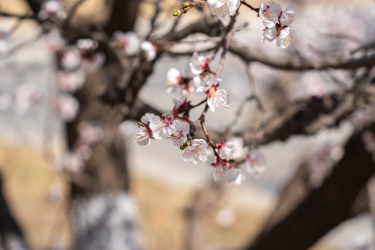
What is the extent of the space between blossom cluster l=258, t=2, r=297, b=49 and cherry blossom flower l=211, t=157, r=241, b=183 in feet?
1.06

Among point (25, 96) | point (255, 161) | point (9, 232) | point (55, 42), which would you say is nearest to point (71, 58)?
point (55, 42)

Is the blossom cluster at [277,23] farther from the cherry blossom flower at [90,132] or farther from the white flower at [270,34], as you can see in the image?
the cherry blossom flower at [90,132]

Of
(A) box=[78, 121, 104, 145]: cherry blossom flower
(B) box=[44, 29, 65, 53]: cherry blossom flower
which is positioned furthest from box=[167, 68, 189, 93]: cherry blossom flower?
(B) box=[44, 29, 65, 53]: cherry blossom flower

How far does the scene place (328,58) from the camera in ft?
4.73

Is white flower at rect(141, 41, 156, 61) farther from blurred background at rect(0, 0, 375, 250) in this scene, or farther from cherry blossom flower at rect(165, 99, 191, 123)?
cherry blossom flower at rect(165, 99, 191, 123)

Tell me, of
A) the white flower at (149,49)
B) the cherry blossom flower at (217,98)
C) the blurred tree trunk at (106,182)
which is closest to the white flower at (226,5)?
the cherry blossom flower at (217,98)

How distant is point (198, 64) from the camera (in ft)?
3.10

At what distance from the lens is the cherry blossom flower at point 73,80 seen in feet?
8.77

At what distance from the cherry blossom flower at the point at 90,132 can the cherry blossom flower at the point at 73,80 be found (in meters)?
0.33

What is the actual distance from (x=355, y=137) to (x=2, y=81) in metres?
9.18

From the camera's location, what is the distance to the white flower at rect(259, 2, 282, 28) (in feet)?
A: 2.62

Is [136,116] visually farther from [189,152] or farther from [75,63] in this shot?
[75,63]

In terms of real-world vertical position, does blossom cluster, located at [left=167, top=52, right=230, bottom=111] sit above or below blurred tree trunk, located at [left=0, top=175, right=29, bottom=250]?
above

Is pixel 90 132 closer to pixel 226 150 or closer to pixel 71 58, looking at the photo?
pixel 71 58
